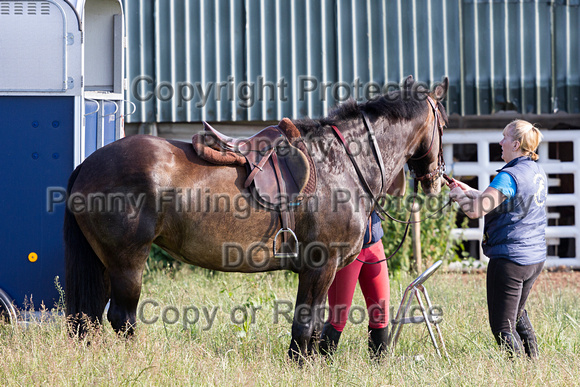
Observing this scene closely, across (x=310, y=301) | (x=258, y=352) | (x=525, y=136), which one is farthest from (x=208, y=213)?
(x=525, y=136)

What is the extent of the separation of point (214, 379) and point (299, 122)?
69.8 inches

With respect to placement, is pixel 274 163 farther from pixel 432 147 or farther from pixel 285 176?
pixel 432 147

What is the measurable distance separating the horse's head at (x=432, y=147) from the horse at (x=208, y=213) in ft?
0.59

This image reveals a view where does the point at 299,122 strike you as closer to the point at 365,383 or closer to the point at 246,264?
the point at 246,264

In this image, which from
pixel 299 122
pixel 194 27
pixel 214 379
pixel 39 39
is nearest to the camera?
pixel 214 379

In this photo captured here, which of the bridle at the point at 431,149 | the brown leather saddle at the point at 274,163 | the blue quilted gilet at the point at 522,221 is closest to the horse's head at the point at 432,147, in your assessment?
the bridle at the point at 431,149

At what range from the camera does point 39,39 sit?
4590mm

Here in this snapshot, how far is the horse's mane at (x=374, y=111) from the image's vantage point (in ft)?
14.1

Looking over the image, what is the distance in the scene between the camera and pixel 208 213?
3.87 m

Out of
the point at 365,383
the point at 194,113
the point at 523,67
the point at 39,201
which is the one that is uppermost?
the point at 523,67

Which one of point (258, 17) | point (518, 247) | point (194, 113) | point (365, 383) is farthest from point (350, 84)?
point (365, 383)

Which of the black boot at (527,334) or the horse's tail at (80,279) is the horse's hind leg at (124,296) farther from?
the black boot at (527,334)

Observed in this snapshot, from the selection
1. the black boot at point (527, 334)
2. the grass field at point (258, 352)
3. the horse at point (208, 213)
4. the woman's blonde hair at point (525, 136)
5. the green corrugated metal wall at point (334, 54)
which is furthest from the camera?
the green corrugated metal wall at point (334, 54)

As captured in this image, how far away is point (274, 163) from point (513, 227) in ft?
5.21
